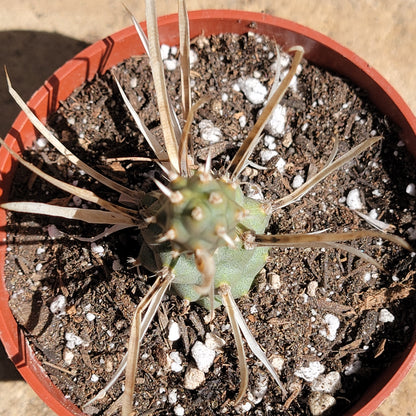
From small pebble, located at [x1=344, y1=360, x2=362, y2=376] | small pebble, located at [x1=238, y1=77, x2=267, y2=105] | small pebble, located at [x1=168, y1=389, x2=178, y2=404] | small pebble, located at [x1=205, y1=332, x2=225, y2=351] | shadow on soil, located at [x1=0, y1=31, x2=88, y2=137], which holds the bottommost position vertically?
small pebble, located at [x1=168, y1=389, x2=178, y2=404]

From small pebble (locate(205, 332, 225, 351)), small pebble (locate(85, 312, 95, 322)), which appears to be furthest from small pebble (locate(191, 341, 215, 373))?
small pebble (locate(85, 312, 95, 322))

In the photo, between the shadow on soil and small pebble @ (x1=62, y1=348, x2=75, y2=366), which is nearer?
small pebble @ (x1=62, y1=348, x2=75, y2=366)

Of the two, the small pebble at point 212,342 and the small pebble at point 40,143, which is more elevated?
the small pebble at point 40,143

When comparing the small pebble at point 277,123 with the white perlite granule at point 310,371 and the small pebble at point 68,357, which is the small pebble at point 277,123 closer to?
the white perlite granule at point 310,371

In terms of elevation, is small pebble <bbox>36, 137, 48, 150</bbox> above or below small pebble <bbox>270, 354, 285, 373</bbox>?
above

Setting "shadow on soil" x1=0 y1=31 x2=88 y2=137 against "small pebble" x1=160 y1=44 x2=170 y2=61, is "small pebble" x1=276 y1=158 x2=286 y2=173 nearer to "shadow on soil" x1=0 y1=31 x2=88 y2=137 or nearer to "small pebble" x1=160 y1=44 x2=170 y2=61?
"small pebble" x1=160 y1=44 x2=170 y2=61

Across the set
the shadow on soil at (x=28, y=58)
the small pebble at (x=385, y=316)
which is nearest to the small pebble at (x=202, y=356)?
the small pebble at (x=385, y=316)
